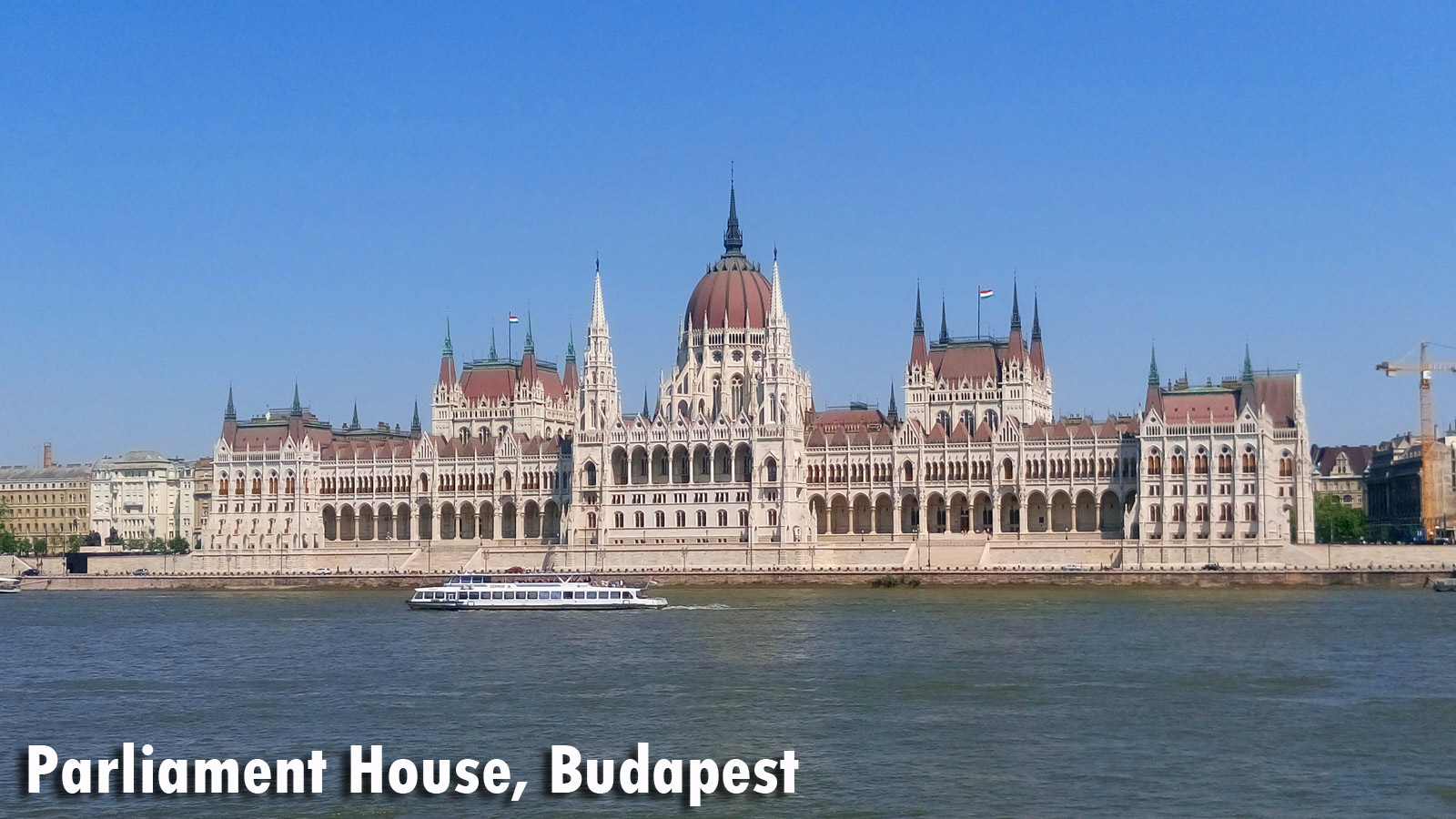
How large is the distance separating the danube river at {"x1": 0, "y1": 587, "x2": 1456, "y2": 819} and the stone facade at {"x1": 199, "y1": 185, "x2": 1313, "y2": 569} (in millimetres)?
31788

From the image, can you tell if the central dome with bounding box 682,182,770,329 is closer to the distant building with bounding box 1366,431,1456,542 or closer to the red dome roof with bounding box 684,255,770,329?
the red dome roof with bounding box 684,255,770,329

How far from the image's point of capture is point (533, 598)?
97188 mm

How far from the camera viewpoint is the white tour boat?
313 feet

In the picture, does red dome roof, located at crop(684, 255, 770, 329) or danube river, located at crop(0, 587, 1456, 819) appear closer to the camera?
danube river, located at crop(0, 587, 1456, 819)

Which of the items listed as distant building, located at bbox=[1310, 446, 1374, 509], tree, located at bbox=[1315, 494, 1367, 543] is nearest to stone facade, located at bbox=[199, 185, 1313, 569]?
tree, located at bbox=[1315, 494, 1367, 543]

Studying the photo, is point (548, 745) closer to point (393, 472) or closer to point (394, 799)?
point (394, 799)

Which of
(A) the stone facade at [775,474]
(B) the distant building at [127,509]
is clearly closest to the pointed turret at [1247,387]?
(A) the stone facade at [775,474]

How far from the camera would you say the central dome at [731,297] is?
463 feet

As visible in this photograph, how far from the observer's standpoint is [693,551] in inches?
4961

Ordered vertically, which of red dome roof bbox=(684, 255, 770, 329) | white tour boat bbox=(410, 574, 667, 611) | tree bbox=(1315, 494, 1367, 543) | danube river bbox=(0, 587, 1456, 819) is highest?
red dome roof bbox=(684, 255, 770, 329)

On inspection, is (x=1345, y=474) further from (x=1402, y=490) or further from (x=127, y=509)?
(x=127, y=509)

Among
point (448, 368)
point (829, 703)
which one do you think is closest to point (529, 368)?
point (448, 368)

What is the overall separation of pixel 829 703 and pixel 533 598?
44.8 metres

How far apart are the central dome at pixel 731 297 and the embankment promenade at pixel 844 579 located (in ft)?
84.1
